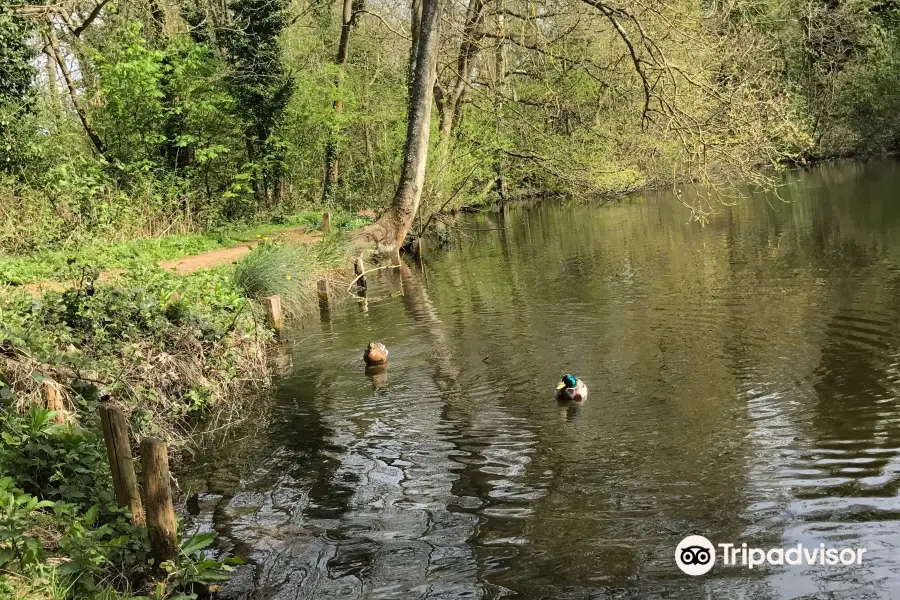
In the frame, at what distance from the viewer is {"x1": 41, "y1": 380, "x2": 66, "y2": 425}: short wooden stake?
6.84 meters

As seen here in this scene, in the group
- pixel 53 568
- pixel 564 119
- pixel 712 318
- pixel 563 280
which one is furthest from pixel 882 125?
pixel 53 568

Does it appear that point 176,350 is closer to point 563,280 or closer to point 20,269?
point 20,269

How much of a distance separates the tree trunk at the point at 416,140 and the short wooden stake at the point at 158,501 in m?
14.4

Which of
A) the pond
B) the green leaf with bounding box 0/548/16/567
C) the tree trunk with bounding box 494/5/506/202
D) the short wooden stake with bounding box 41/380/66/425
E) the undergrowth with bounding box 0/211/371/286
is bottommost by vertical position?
the pond

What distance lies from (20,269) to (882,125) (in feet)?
153

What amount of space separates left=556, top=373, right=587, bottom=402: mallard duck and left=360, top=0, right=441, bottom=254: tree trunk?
1117 cm

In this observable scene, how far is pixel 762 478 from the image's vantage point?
655 cm

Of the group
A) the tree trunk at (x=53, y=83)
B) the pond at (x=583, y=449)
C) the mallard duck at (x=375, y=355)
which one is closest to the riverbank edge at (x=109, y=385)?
the pond at (x=583, y=449)

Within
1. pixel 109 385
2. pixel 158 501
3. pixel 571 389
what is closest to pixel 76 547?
pixel 158 501

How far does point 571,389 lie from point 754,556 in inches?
136

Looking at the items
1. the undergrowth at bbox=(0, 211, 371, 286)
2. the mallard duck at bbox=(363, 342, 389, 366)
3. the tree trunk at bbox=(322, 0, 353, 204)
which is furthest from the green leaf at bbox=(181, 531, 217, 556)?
the tree trunk at bbox=(322, 0, 353, 204)

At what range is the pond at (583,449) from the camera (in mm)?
5512

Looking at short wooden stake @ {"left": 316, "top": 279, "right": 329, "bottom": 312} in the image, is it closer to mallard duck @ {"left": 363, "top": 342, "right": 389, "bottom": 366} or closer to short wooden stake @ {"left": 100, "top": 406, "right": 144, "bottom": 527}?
mallard duck @ {"left": 363, "top": 342, "right": 389, "bottom": 366}

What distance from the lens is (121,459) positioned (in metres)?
5.39
